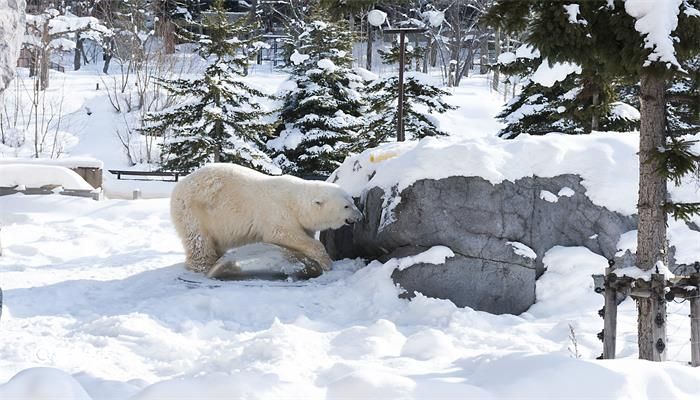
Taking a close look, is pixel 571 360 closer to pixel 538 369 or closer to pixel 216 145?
pixel 538 369

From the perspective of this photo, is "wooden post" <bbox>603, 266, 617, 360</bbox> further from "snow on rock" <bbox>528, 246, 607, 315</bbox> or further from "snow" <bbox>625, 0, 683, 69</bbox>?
"snow on rock" <bbox>528, 246, 607, 315</bbox>

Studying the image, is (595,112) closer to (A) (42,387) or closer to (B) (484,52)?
(A) (42,387)

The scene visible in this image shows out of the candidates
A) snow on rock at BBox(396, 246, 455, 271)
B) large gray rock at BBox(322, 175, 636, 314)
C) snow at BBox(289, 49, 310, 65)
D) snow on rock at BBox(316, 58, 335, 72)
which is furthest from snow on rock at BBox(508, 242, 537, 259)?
snow at BBox(289, 49, 310, 65)

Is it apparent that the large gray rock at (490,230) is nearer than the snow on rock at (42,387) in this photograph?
No

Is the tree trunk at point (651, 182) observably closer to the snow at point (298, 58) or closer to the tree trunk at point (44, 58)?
the snow at point (298, 58)

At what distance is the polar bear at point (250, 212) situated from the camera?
26.5ft

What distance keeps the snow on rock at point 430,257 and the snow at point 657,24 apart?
3282mm

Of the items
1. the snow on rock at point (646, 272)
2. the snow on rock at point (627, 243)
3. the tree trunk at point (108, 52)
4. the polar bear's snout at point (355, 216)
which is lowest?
the snow on rock at point (627, 243)

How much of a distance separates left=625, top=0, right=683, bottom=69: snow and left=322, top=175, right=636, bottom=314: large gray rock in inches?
128

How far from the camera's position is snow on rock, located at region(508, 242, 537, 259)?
7.02 meters

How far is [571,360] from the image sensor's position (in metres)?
3.63

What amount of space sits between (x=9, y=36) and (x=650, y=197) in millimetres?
4279

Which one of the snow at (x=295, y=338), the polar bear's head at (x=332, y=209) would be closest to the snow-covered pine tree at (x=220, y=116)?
the snow at (x=295, y=338)

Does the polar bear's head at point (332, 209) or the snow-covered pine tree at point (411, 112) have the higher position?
the snow-covered pine tree at point (411, 112)
